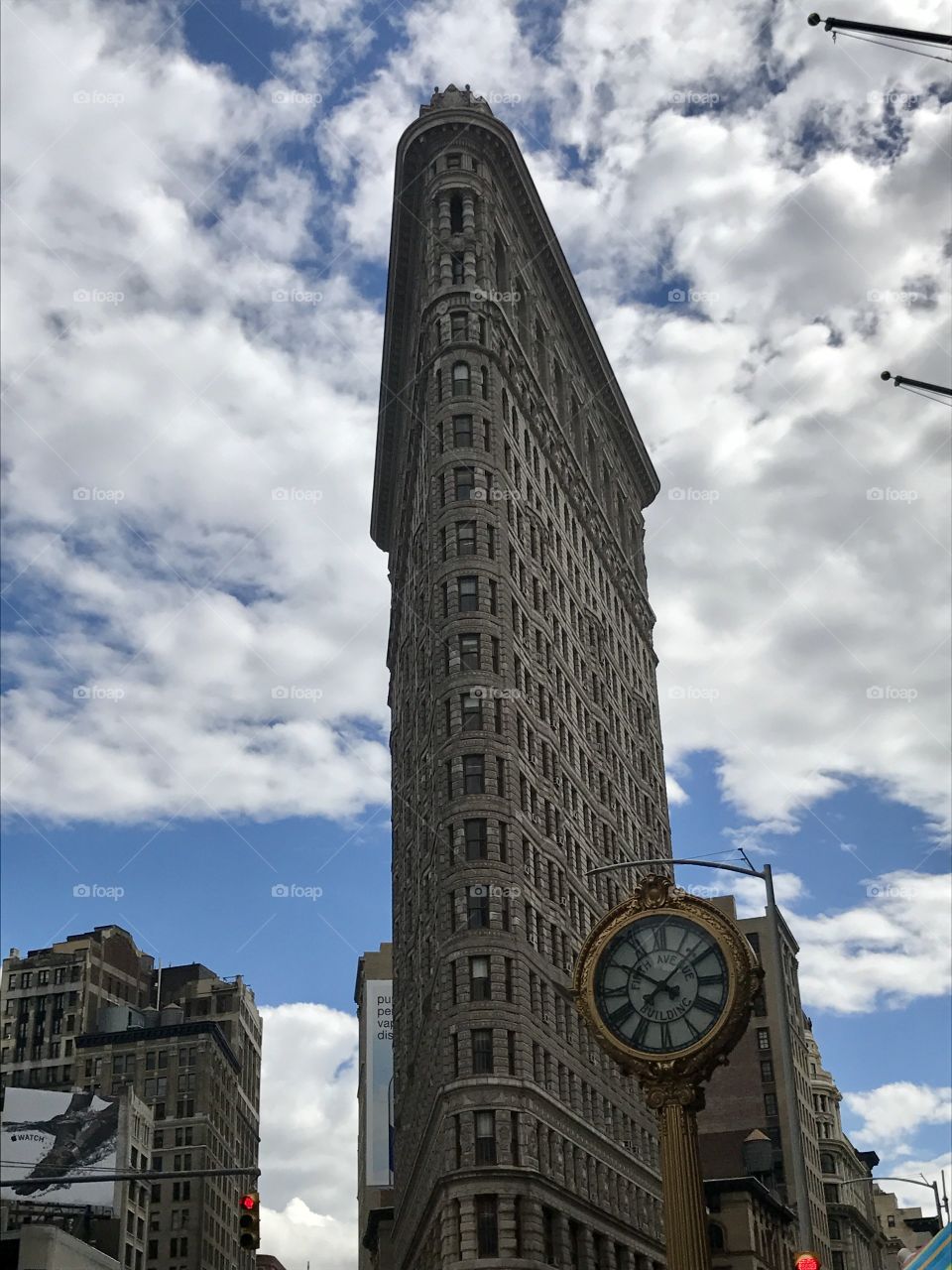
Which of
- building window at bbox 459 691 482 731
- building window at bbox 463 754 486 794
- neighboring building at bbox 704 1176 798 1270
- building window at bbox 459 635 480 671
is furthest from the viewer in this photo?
neighboring building at bbox 704 1176 798 1270

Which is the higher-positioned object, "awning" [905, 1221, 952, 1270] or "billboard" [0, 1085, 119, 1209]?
"billboard" [0, 1085, 119, 1209]

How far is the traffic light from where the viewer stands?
94.2ft

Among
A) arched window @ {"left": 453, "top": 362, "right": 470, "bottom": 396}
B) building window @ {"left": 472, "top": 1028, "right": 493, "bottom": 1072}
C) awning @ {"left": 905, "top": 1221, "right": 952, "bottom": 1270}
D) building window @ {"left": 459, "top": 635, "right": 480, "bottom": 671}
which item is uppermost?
arched window @ {"left": 453, "top": 362, "right": 470, "bottom": 396}

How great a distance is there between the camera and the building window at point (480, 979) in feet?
216

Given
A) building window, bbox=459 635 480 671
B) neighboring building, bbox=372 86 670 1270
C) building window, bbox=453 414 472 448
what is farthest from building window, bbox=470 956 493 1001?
building window, bbox=453 414 472 448

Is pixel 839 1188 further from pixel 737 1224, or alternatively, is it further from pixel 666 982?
pixel 666 982

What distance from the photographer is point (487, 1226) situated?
61.4m

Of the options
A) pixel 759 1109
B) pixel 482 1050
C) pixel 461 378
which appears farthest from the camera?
pixel 759 1109

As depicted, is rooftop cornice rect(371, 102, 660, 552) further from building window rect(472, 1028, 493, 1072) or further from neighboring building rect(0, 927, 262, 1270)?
neighboring building rect(0, 927, 262, 1270)

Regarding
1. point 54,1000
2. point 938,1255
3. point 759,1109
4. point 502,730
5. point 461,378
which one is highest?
point 461,378

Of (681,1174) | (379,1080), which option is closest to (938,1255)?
(681,1174)

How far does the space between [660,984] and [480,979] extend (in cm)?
4707

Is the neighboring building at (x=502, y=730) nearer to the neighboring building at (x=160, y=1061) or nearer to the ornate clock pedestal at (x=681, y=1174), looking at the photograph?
the ornate clock pedestal at (x=681, y=1174)

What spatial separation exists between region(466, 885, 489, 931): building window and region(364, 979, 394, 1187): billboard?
296 ft
